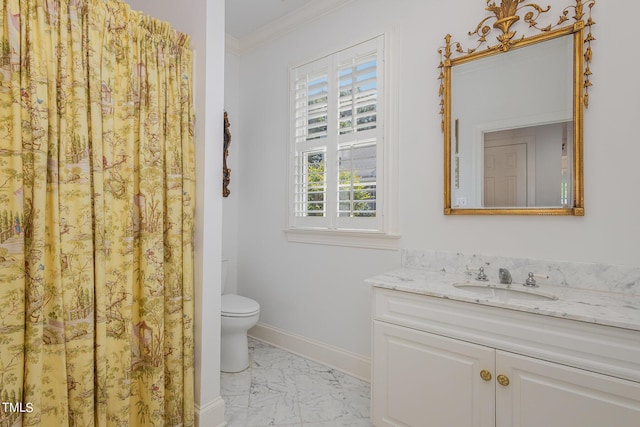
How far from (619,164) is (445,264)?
946 mm

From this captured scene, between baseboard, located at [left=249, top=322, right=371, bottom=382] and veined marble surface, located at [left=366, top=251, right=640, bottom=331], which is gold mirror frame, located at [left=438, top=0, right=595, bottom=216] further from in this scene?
baseboard, located at [left=249, top=322, right=371, bottom=382]

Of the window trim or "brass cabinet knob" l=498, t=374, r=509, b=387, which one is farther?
the window trim

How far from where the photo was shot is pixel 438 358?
58.6 inches

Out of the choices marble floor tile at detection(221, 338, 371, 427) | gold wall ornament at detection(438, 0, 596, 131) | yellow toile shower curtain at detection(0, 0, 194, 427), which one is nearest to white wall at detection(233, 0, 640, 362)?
gold wall ornament at detection(438, 0, 596, 131)

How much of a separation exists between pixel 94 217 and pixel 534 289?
6.73ft

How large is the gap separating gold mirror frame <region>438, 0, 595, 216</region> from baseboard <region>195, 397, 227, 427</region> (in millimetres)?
1717

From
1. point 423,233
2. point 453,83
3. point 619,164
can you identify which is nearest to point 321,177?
point 423,233

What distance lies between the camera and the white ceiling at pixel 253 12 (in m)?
2.55

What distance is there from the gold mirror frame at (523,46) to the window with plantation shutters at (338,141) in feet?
1.44

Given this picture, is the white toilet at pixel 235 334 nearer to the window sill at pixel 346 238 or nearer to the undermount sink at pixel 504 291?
the window sill at pixel 346 238

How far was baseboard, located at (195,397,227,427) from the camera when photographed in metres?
1.72

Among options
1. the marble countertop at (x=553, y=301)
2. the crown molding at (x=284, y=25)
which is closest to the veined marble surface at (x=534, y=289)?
the marble countertop at (x=553, y=301)

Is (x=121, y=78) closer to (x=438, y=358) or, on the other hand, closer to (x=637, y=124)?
(x=438, y=358)

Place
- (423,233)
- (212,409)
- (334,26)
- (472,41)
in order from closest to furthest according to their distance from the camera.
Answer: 1. (212,409)
2. (472,41)
3. (423,233)
4. (334,26)
